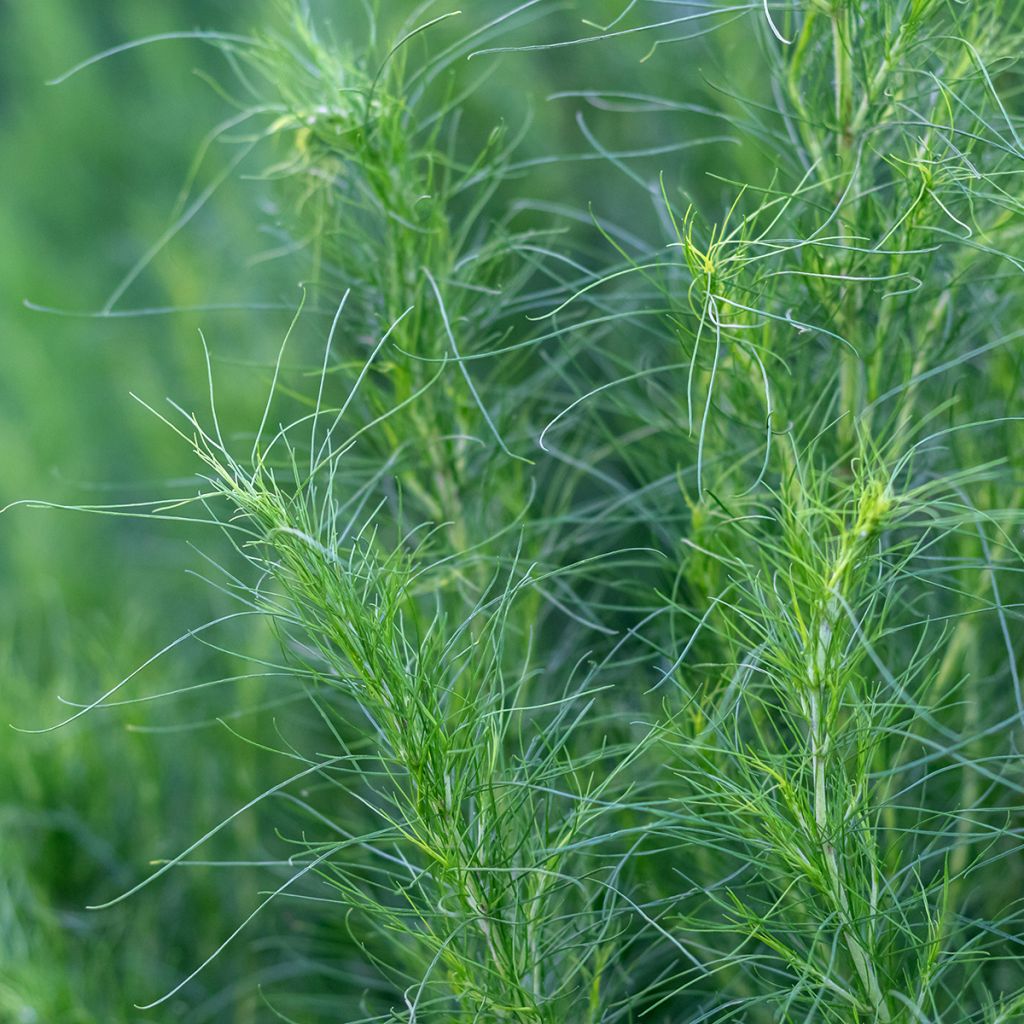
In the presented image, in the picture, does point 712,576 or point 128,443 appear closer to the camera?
point 712,576

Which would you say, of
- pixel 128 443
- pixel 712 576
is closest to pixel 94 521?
pixel 128 443

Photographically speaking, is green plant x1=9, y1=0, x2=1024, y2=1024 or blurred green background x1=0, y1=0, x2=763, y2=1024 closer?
green plant x1=9, y1=0, x2=1024, y2=1024

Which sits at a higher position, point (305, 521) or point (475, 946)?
point (305, 521)

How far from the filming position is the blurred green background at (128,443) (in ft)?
1.48

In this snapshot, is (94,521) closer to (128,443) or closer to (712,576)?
(128,443)

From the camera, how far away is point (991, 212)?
13.4 inches

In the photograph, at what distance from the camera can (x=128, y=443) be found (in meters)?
0.74

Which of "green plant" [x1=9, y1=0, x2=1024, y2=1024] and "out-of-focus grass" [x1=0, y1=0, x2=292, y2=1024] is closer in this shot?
"green plant" [x1=9, y1=0, x2=1024, y2=1024]

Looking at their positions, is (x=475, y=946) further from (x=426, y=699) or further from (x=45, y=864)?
(x=45, y=864)

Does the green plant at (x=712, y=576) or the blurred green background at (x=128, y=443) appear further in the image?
the blurred green background at (x=128, y=443)

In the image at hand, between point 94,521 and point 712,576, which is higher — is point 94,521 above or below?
below

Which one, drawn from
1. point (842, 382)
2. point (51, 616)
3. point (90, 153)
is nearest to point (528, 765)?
point (842, 382)

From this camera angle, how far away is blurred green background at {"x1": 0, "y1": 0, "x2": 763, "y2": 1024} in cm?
45

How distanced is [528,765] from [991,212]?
210 mm
